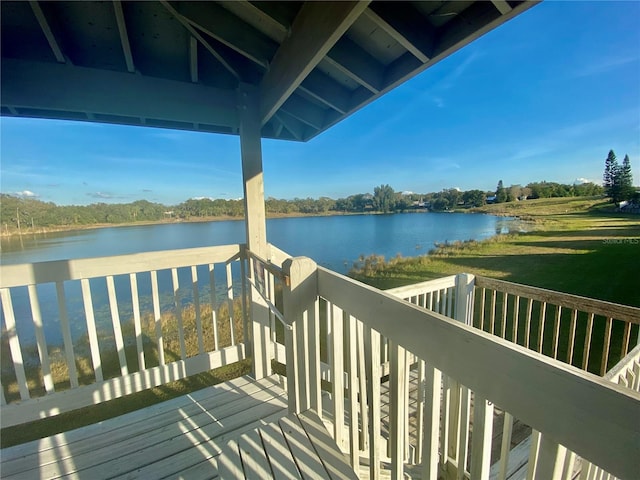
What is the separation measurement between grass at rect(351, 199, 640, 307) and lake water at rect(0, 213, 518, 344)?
0.42m

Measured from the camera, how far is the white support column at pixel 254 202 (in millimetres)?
1996

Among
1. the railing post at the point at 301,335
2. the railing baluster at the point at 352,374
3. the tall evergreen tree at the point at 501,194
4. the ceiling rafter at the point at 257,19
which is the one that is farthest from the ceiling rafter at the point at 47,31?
the tall evergreen tree at the point at 501,194

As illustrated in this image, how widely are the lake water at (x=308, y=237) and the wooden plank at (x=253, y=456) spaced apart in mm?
1620

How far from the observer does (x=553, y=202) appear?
4.53m

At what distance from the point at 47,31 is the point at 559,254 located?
7.47 m

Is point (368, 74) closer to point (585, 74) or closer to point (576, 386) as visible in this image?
point (576, 386)

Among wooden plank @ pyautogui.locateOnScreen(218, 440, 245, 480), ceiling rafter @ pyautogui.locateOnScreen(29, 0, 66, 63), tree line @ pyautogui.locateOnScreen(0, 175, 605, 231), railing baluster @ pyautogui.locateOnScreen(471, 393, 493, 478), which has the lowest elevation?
wooden plank @ pyautogui.locateOnScreen(218, 440, 245, 480)

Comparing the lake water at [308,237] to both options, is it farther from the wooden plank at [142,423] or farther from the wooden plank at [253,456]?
the wooden plank at [253,456]

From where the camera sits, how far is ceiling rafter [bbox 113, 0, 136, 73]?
139 cm

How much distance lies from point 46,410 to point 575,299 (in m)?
3.71

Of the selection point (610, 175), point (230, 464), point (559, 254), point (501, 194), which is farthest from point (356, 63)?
point (559, 254)

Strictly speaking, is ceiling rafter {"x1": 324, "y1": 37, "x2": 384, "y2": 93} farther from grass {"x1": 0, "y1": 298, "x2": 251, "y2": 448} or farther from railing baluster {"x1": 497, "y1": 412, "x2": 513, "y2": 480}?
grass {"x1": 0, "y1": 298, "x2": 251, "y2": 448}

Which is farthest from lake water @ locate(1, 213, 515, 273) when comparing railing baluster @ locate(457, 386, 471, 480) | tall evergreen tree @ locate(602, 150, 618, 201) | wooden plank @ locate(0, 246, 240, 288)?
tall evergreen tree @ locate(602, 150, 618, 201)

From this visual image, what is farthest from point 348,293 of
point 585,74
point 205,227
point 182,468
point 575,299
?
point 585,74
